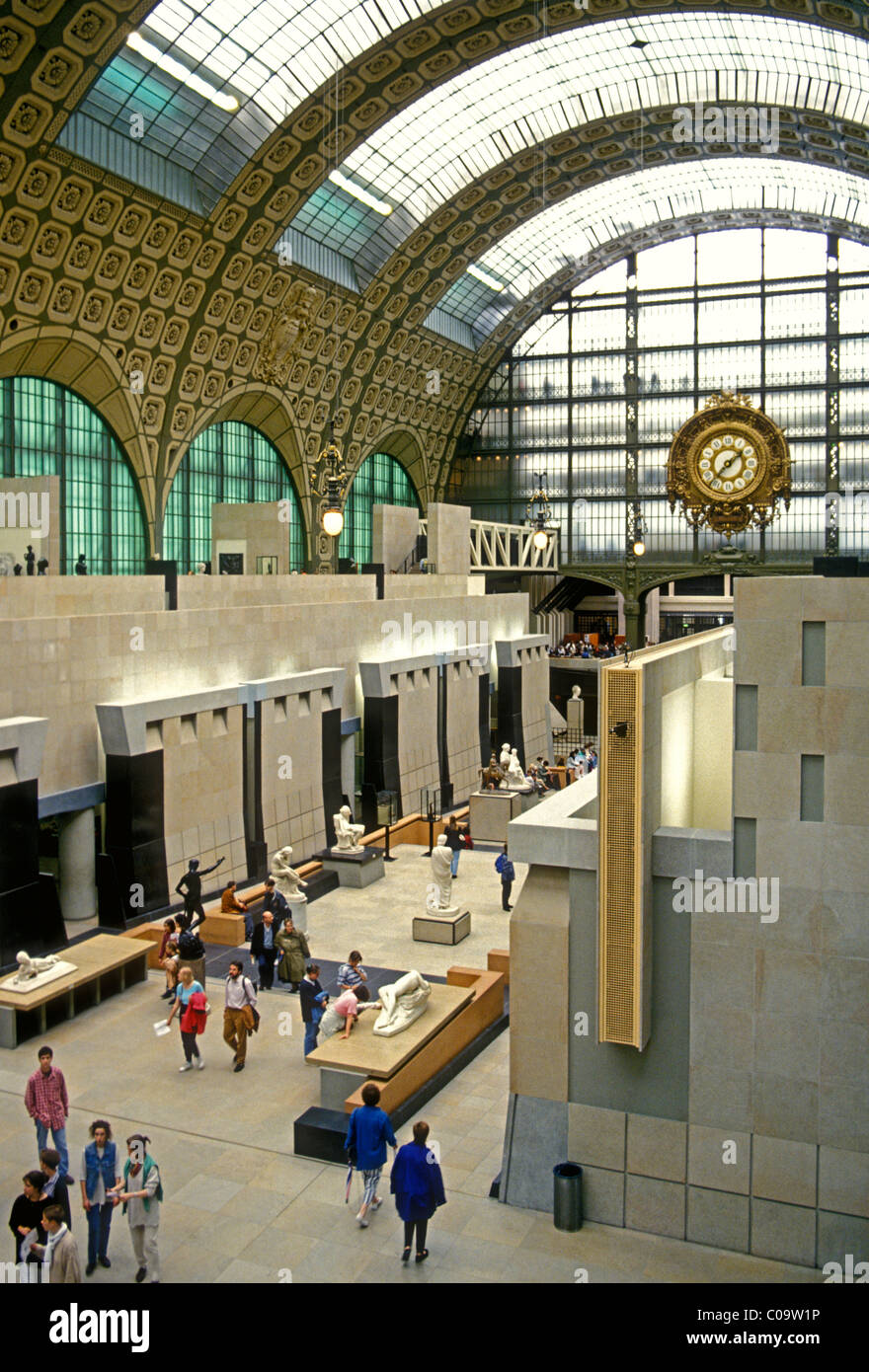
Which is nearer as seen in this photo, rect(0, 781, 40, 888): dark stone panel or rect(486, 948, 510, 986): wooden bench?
rect(486, 948, 510, 986): wooden bench

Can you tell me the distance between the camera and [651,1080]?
10.8 metres

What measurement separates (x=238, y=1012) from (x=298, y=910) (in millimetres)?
5744

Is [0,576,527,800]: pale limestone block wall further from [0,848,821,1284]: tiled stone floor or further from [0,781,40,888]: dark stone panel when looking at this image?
[0,848,821,1284]: tiled stone floor

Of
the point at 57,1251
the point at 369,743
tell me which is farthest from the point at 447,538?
the point at 57,1251

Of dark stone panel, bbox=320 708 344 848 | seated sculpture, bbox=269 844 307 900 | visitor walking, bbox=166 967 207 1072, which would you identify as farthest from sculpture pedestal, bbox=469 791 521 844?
visitor walking, bbox=166 967 207 1072

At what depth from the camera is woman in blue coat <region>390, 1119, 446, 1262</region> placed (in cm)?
985

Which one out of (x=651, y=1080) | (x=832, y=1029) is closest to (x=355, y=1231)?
(x=651, y=1080)

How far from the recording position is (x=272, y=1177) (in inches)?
464

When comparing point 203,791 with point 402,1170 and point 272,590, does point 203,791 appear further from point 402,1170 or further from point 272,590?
point 402,1170

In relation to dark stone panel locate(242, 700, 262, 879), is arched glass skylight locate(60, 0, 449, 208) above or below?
above

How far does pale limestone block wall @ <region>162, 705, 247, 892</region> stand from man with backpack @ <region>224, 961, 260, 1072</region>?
283 inches

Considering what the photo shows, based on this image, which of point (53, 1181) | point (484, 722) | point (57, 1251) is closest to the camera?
point (57, 1251)

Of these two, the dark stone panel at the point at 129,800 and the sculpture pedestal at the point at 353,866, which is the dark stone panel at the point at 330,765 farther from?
the dark stone panel at the point at 129,800
